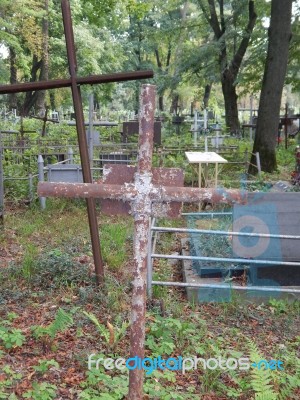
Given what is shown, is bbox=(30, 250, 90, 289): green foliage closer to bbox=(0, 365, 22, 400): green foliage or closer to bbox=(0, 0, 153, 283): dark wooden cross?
bbox=(0, 0, 153, 283): dark wooden cross

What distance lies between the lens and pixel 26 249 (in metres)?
6.73

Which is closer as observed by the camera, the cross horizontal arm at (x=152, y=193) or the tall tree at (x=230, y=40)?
the cross horizontal arm at (x=152, y=193)

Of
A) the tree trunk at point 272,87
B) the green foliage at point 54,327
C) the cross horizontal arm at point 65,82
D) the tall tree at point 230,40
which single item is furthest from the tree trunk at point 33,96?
the green foliage at point 54,327

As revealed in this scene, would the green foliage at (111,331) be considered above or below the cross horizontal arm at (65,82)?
below

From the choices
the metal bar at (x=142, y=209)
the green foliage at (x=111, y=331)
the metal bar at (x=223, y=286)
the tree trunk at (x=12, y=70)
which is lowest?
the metal bar at (x=223, y=286)

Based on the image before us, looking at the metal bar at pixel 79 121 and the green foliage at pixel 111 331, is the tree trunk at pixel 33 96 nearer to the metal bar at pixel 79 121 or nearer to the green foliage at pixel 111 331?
the metal bar at pixel 79 121

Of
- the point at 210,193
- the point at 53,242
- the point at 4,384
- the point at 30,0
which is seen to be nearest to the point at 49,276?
the point at 53,242

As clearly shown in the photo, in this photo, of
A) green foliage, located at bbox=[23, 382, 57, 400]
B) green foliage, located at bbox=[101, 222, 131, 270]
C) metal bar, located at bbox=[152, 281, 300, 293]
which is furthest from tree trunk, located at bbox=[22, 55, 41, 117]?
green foliage, located at bbox=[23, 382, 57, 400]

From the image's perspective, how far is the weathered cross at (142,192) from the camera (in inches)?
Result: 97.4

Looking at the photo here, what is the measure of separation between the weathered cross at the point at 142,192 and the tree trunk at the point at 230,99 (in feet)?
74.4

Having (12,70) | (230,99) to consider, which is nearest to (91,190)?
(230,99)

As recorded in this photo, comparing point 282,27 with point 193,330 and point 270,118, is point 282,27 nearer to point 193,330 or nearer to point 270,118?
point 270,118

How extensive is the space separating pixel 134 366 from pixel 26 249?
4329mm

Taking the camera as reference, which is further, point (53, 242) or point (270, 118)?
point (270, 118)
